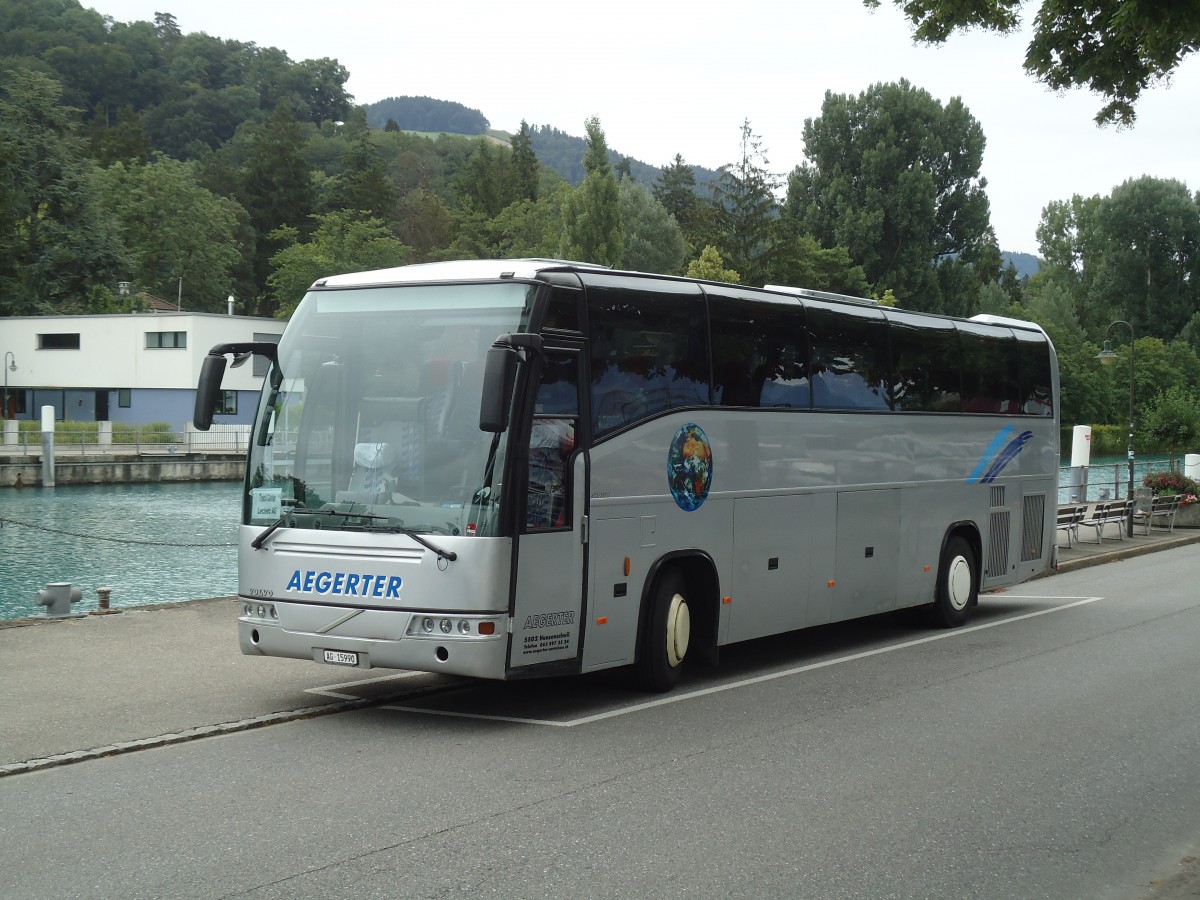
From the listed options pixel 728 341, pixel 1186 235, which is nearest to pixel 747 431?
pixel 728 341

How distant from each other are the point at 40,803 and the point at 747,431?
6.98 m

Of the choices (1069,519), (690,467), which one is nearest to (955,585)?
(690,467)

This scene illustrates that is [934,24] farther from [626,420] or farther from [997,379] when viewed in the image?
[997,379]

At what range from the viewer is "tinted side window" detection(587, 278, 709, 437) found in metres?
10.7

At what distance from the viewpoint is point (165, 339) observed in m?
76.3

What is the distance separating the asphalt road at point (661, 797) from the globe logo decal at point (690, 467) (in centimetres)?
165

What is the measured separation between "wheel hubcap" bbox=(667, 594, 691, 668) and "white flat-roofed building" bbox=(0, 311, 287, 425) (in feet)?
217

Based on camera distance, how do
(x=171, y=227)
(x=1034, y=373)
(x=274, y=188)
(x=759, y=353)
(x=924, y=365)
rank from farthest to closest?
(x=274, y=188)
(x=171, y=227)
(x=1034, y=373)
(x=924, y=365)
(x=759, y=353)

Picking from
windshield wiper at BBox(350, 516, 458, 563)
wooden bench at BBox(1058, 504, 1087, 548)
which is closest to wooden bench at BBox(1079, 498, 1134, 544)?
wooden bench at BBox(1058, 504, 1087, 548)

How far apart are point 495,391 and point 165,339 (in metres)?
71.7

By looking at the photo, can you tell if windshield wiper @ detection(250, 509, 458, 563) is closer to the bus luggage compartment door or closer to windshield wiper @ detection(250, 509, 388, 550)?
windshield wiper @ detection(250, 509, 388, 550)

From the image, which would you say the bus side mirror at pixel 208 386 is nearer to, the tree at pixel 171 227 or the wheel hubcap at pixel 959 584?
the wheel hubcap at pixel 959 584

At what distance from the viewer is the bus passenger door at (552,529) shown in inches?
388

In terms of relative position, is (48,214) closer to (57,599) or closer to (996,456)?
(57,599)
